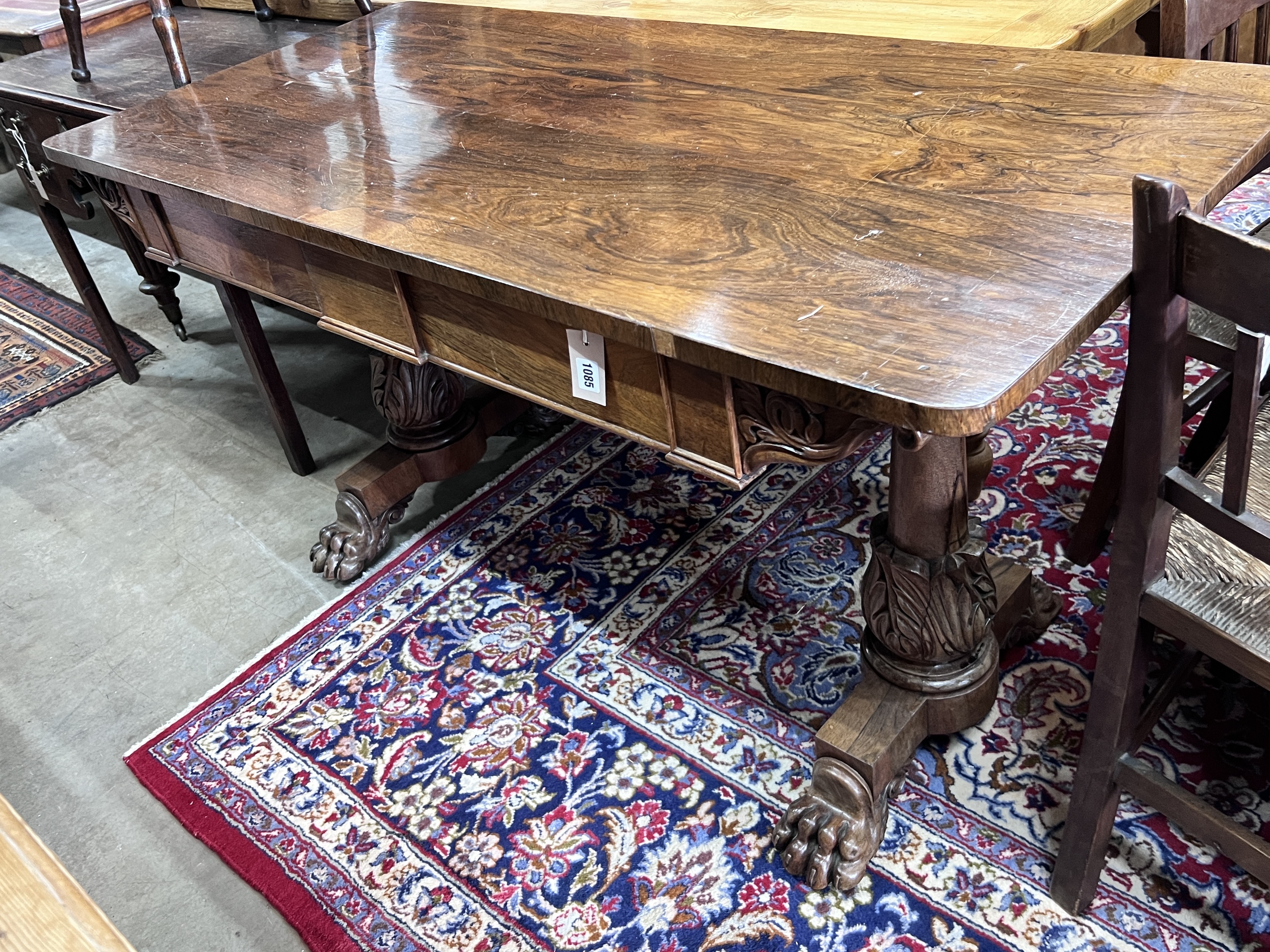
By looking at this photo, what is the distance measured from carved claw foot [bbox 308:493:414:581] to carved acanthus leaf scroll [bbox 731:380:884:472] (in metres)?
1.20

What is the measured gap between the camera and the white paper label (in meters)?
1.22

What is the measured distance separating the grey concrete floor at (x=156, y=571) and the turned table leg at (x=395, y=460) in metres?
0.09

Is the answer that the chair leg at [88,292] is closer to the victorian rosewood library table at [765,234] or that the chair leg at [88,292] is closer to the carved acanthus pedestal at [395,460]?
the victorian rosewood library table at [765,234]

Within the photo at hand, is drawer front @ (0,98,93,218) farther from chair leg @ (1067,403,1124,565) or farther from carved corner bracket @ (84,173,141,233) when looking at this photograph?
chair leg @ (1067,403,1124,565)

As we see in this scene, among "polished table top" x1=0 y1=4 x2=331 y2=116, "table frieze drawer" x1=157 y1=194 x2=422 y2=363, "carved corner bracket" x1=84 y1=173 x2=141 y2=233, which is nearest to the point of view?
"table frieze drawer" x1=157 y1=194 x2=422 y2=363

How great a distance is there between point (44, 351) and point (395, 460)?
1789 millimetres

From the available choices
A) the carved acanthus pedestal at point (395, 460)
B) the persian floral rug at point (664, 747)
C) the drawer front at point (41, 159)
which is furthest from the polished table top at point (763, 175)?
the persian floral rug at point (664, 747)

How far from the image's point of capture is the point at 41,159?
2.59 m

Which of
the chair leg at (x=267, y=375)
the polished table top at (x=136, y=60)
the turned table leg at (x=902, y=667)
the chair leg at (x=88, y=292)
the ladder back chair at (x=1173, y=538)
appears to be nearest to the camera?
the ladder back chair at (x=1173, y=538)

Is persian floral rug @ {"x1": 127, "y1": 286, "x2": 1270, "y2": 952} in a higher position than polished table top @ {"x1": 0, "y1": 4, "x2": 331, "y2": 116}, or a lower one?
lower

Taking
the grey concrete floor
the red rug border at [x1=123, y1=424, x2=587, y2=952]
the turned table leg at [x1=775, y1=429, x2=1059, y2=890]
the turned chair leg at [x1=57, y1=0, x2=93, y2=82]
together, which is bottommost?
the grey concrete floor

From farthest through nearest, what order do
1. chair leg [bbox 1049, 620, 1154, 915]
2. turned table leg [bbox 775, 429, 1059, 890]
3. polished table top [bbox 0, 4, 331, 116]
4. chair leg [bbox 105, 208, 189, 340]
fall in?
chair leg [bbox 105, 208, 189, 340], polished table top [bbox 0, 4, 331, 116], turned table leg [bbox 775, 429, 1059, 890], chair leg [bbox 1049, 620, 1154, 915]

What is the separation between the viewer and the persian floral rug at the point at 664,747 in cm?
141

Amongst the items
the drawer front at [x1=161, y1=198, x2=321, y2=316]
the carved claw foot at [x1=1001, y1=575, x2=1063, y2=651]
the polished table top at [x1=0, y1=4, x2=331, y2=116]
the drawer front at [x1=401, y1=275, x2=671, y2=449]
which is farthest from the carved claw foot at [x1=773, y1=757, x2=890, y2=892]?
the polished table top at [x1=0, y1=4, x2=331, y2=116]
